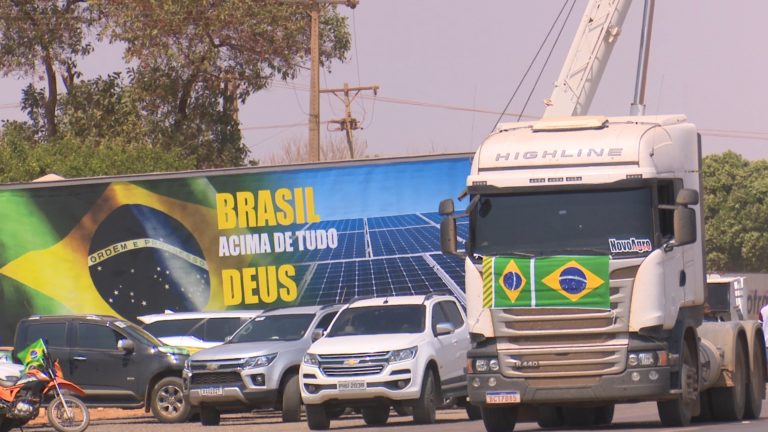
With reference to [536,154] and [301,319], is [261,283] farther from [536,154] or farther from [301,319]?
[536,154]

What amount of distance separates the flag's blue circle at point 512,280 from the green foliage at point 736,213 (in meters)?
72.3

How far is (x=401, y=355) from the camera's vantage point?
798 inches

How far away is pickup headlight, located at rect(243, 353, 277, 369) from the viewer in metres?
22.2

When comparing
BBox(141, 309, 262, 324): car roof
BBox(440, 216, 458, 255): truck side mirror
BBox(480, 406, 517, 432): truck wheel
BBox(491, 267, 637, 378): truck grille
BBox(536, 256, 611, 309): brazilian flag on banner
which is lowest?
BBox(480, 406, 517, 432): truck wheel

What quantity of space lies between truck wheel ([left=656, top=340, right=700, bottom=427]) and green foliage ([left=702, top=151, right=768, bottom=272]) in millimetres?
70911

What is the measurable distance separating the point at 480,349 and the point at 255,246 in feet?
47.0

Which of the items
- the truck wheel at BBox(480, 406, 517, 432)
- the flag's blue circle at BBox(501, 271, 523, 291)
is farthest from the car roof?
the flag's blue circle at BBox(501, 271, 523, 291)

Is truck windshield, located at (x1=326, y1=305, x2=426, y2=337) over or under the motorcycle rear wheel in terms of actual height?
over

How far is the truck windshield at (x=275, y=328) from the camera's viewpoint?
23.2m

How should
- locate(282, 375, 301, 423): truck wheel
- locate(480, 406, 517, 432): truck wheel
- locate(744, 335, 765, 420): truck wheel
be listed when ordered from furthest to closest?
locate(282, 375, 301, 423): truck wheel
locate(744, 335, 765, 420): truck wheel
locate(480, 406, 517, 432): truck wheel

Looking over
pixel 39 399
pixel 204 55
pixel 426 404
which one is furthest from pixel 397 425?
pixel 204 55

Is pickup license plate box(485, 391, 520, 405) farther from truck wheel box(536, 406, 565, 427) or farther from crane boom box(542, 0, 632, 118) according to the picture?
crane boom box(542, 0, 632, 118)

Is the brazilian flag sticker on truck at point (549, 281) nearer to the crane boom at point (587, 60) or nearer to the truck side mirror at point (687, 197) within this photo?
the truck side mirror at point (687, 197)

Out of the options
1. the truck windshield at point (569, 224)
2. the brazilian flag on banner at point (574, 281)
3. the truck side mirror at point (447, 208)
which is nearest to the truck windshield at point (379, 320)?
the truck side mirror at point (447, 208)
